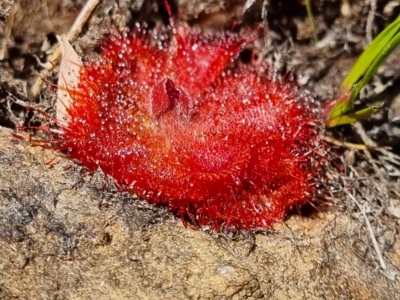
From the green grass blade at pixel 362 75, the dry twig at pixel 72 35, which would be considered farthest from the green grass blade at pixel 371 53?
the dry twig at pixel 72 35

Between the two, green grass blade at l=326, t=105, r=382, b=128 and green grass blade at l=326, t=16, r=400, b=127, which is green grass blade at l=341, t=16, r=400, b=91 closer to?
green grass blade at l=326, t=16, r=400, b=127

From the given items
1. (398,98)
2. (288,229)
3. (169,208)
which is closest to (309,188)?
(288,229)

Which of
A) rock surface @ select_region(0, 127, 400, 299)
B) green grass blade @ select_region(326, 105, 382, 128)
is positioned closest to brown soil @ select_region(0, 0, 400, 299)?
rock surface @ select_region(0, 127, 400, 299)

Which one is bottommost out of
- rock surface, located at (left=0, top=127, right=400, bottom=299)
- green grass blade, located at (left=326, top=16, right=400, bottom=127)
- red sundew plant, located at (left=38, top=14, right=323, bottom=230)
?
rock surface, located at (left=0, top=127, right=400, bottom=299)

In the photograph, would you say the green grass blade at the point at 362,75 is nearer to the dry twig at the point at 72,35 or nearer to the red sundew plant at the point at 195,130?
the red sundew plant at the point at 195,130

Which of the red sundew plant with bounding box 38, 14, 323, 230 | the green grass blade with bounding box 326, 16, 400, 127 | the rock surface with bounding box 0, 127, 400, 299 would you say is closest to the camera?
the rock surface with bounding box 0, 127, 400, 299

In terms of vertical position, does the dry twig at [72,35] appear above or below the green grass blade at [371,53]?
below

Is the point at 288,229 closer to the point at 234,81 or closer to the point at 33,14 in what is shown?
the point at 234,81

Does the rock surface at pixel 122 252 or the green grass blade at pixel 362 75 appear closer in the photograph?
the rock surface at pixel 122 252
